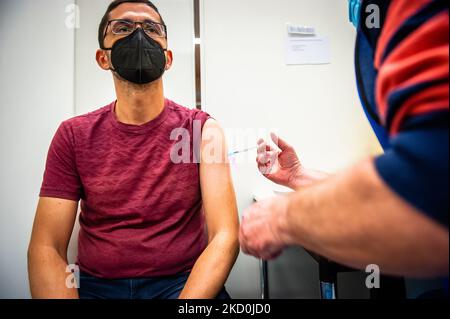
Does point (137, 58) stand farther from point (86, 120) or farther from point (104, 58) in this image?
point (86, 120)

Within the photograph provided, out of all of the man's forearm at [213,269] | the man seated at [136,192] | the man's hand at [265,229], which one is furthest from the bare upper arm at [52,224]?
the man's hand at [265,229]

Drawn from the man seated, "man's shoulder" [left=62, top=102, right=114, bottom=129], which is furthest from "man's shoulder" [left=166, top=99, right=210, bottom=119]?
"man's shoulder" [left=62, top=102, right=114, bottom=129]

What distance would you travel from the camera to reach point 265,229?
0.52 meters

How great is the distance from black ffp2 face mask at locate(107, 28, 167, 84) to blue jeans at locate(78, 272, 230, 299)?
2.51ft

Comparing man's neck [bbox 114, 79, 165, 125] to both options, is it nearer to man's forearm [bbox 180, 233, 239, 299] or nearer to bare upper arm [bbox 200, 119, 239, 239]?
bare upper arm [bbox 200, 119, 239, 239]

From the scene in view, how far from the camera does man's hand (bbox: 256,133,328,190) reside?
947mm

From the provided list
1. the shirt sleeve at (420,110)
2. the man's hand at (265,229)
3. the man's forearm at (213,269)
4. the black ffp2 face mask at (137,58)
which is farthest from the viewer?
the black ffp2 face mask at (137,58)

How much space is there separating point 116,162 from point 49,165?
249 mm

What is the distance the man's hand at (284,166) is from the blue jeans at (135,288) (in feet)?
1.53

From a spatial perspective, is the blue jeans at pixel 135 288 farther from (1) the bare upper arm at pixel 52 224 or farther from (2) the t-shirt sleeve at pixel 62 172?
(2) the t-shirt sleeve at pixel 62 172

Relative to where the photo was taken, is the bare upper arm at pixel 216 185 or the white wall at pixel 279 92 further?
the white wall at pixel 279 92

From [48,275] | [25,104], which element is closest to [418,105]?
[48,275]

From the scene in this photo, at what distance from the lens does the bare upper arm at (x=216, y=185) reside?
0.89m

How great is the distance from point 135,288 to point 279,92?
1189 millimetres
